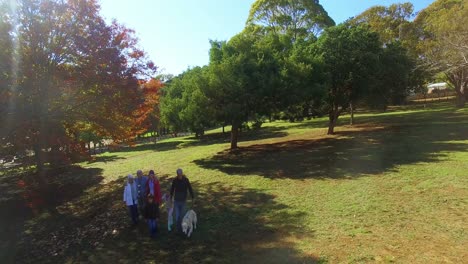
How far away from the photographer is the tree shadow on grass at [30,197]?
379 inches

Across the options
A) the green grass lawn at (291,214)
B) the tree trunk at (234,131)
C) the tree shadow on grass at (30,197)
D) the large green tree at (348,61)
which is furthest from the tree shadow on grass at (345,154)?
the tree shadow on grass at (30,197)

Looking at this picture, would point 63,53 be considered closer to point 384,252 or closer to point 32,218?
point 32,218

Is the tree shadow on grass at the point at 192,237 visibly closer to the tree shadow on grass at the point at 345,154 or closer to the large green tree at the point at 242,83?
the tree shadow on grass at the point at 345,154

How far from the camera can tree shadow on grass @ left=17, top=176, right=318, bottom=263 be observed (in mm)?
6914

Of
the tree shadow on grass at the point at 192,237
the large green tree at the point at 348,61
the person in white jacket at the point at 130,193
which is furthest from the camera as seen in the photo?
the large green tree at the point at 348,61

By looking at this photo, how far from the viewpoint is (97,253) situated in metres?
7.67

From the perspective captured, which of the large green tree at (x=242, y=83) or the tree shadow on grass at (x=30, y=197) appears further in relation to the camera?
the large green tree at (x=242, y=83)

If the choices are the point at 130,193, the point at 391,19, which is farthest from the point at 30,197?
the point at 391,19

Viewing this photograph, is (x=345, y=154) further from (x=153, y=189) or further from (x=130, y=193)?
(x=130, y=193)

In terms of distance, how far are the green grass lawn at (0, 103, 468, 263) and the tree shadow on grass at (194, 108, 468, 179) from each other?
77mm

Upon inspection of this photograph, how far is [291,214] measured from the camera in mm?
8688

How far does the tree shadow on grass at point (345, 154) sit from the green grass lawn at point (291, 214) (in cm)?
8

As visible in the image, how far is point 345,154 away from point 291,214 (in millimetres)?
7726

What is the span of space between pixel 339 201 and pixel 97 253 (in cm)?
646
